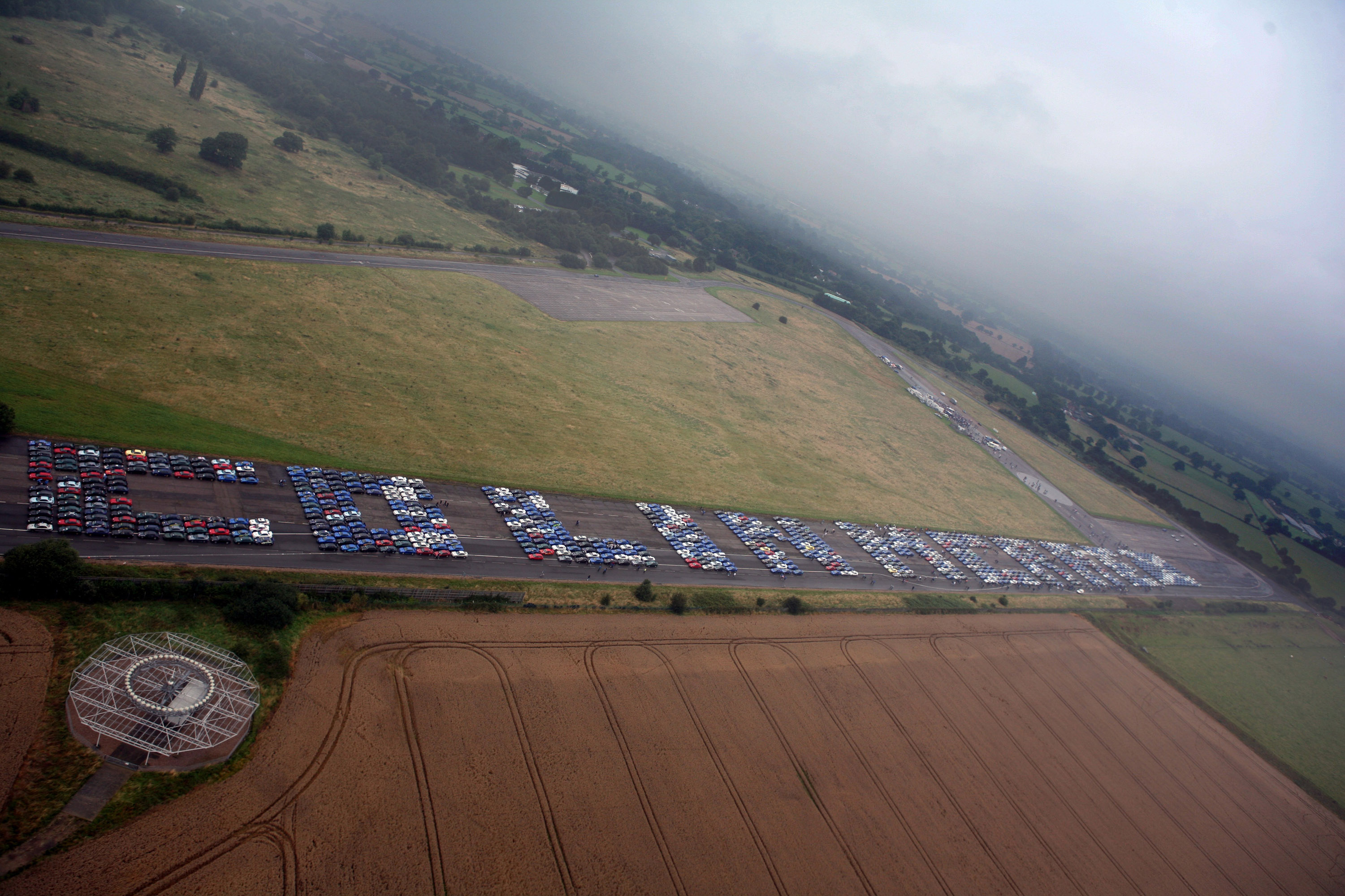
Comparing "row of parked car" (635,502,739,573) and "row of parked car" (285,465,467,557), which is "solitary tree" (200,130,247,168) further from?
"row of parked car" (635,502,739,573)

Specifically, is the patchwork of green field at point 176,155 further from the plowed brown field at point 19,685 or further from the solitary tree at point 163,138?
the plowed brown field at point 19,685

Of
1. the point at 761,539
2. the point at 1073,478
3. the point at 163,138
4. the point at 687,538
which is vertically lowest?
the point at 687,538

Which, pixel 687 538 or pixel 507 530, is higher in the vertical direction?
pixel 687 538

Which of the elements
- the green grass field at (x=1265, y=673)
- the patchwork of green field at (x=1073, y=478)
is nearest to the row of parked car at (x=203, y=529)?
the green grass field at (x=1265, y=673)

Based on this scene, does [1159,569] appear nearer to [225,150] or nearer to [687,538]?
[687,538]

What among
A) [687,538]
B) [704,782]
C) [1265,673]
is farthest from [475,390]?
[1265,673]

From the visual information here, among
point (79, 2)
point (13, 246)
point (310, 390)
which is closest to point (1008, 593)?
point (310, 390)
